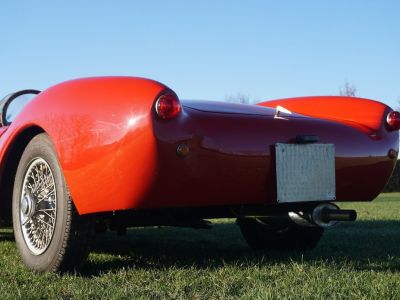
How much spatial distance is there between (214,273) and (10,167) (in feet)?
4.97

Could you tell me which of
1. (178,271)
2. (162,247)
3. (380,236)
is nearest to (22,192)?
(178,271)

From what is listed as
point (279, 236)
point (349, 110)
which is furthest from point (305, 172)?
point (279, 236)

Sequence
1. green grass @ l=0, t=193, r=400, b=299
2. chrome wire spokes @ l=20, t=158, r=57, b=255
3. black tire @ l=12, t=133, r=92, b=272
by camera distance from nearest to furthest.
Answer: green grass @ l=0, t=193, r=400, b=299 < black tire @ l=12, t=133, r=92, b=272 < chrome wire spokes @ l=20, t=158, r=57, b=255

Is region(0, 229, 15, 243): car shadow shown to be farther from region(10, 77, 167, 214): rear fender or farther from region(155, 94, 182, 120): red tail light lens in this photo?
region(155, 94, 182, 120): red tail light lens

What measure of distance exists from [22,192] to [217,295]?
150 centimetres

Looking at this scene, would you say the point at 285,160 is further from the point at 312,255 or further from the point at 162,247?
the point at 162,247

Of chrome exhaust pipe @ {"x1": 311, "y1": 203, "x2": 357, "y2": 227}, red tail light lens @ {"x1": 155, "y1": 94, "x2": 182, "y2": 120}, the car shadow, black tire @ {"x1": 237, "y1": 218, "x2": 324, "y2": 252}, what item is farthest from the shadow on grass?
red tail light lens @ {"x1": 155, "y1": 94, "x2": 182, "y2": 120}

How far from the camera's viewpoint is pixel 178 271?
3107mm

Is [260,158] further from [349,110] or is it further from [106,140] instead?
[349,110]

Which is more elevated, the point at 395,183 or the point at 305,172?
the point at 305,172

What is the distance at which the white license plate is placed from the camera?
10.3ft

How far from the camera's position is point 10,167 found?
3.67 meters

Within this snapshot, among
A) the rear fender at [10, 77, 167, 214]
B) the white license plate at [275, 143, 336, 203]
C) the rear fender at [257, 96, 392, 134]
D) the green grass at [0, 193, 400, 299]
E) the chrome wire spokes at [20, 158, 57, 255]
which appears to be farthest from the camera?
the rear fender at [257, 96, 392, 134]

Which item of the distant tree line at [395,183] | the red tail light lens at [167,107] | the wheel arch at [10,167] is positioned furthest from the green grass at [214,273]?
the distant tree line at [395,183]
